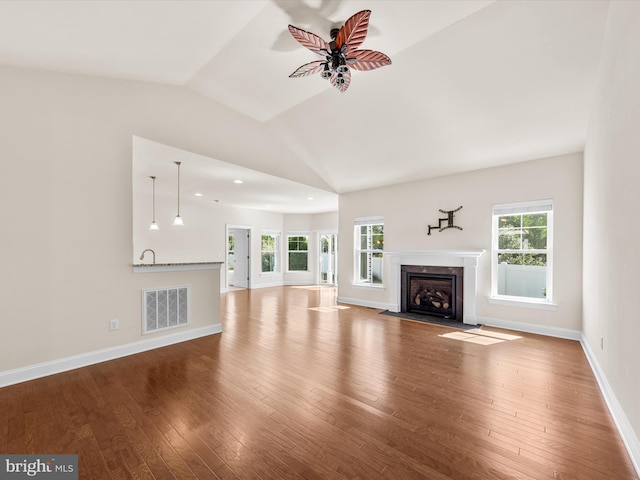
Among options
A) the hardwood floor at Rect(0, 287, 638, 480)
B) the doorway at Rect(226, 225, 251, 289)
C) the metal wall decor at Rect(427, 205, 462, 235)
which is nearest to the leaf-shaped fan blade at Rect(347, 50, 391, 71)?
the hardwood floor at Rect(0, 287, 638, 480)

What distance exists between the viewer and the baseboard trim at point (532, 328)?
4172mm

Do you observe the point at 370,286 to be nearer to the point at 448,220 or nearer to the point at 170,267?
the point at 448,220

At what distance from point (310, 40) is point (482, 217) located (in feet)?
13.6

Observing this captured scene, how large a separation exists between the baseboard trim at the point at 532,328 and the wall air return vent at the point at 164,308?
4.77m

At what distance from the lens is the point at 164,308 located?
3.84 metres

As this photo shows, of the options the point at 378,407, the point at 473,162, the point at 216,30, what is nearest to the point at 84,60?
the point at 216,30

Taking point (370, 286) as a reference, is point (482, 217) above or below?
above

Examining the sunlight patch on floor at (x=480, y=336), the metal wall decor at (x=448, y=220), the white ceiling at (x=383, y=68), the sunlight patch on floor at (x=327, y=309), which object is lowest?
the sunlight patch on floor at (x=327, y=309)

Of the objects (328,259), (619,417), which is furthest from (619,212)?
(328,259)

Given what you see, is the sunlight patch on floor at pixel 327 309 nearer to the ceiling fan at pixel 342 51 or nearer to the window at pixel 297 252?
the window at pixel 297 252

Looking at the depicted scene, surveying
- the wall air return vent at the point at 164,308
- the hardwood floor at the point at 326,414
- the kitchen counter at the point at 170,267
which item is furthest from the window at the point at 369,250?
the wall air return vent at the point at 164,308

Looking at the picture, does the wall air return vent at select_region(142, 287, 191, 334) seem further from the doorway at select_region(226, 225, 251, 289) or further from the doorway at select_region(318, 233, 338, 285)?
the doorway at select_region(318, 233, 338, 285)

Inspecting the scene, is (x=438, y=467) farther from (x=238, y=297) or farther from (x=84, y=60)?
(x=238, y=297)

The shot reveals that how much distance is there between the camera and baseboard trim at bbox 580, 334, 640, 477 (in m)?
1.70
